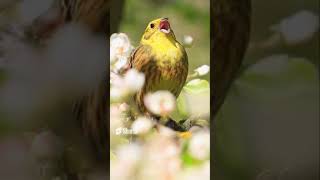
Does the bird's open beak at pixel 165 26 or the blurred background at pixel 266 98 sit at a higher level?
the bird's open beak at pixel 165 26

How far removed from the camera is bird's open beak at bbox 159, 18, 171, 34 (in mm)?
1280

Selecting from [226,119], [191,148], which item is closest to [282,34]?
[226,119]

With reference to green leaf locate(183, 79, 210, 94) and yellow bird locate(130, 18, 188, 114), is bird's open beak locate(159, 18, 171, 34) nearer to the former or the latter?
yellow bird locate(130, 18, 188, 114)

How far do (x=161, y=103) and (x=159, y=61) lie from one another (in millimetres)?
113

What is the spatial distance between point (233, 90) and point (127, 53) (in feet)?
0.99

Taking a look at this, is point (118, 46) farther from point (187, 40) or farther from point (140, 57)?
point (187, 40)

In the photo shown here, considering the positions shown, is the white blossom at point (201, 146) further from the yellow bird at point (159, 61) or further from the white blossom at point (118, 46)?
the white blossom at point (118, 46)

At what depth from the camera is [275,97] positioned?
129 cm

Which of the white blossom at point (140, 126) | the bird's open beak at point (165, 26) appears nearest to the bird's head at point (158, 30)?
the bird's open beak at point (165, 26)

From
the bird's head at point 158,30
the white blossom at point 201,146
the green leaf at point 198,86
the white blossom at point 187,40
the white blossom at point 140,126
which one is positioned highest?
the bird's head at point 158,30

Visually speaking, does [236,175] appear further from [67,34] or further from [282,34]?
[67,34]

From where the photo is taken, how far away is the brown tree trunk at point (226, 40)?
4.20 ft

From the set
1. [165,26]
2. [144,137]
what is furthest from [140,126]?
[165,26]

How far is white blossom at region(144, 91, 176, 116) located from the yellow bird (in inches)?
0.4
